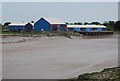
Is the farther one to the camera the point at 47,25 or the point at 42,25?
the point at 42,25

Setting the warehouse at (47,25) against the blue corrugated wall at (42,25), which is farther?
the blue corrugated wall at (42,25)

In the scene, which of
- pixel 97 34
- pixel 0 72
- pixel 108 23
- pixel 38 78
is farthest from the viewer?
pixel 108 23

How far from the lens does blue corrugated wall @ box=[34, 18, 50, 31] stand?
56.3m

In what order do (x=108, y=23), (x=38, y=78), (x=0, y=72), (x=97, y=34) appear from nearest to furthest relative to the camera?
(x=38, y=78) → (x=0, y=72) → (x=97, y=34) → (x=108, y=23)

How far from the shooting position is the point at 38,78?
1159 cm

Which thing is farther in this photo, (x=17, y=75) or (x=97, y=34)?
(x=97, y=34)

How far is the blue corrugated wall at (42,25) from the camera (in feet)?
185

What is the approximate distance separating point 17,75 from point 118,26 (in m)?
72.4

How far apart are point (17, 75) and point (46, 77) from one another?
49.3 inches

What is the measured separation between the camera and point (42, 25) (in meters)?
57.1

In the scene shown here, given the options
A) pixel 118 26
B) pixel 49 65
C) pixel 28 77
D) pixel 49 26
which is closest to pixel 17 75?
pixel 28 77

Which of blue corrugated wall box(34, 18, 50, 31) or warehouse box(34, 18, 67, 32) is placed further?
blue corrugated wall box(34, 18, 50, 31)

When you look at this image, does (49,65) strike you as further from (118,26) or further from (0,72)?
(118,26)

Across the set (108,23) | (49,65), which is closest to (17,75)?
(49,65)
